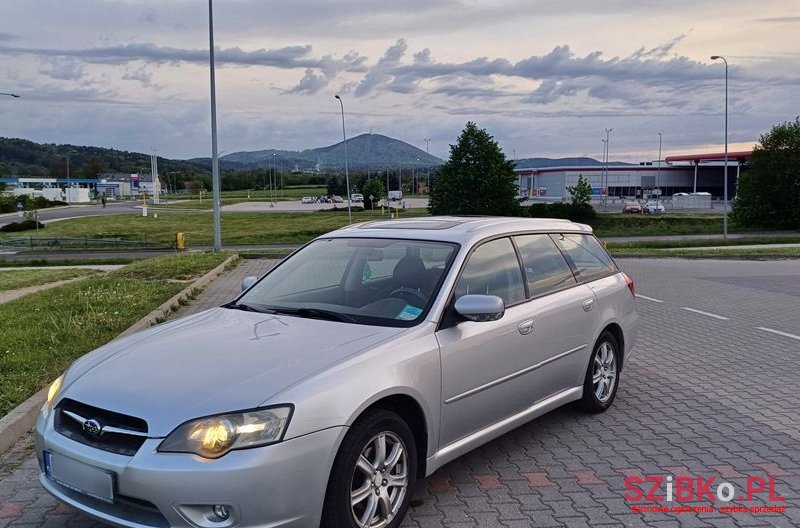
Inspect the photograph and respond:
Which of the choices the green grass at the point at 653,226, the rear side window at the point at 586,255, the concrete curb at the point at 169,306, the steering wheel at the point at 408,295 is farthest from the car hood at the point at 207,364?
the green grass at the point at 653,226

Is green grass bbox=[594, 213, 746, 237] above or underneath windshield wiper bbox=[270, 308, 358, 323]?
underneath

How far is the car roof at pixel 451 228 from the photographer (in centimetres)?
452

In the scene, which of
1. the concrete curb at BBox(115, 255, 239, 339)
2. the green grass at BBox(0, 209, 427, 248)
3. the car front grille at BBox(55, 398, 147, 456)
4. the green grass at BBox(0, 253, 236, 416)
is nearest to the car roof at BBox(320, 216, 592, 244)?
the car front grille at BBox(55, 398, 147, 456)

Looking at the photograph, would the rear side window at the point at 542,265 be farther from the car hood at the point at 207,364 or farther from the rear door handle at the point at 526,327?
the car hood at the point at 207,364

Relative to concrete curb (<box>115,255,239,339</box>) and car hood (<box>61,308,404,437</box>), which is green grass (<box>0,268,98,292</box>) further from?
car hood (<box>61,308,404,437</box>)

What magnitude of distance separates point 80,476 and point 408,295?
76.3 inches

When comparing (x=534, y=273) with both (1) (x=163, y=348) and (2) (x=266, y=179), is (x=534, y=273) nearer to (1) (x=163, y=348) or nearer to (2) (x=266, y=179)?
(1) (x=163, y=348)

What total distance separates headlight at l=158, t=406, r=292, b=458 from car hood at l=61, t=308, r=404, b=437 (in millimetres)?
36

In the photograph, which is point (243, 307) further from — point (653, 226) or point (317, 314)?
point (653, 226)

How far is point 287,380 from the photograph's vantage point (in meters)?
3.10

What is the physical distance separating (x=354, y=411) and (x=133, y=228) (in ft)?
206

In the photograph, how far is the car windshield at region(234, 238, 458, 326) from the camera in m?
4.04

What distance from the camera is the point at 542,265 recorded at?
498 centimetres

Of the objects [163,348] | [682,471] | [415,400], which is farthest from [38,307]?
[682,471]
